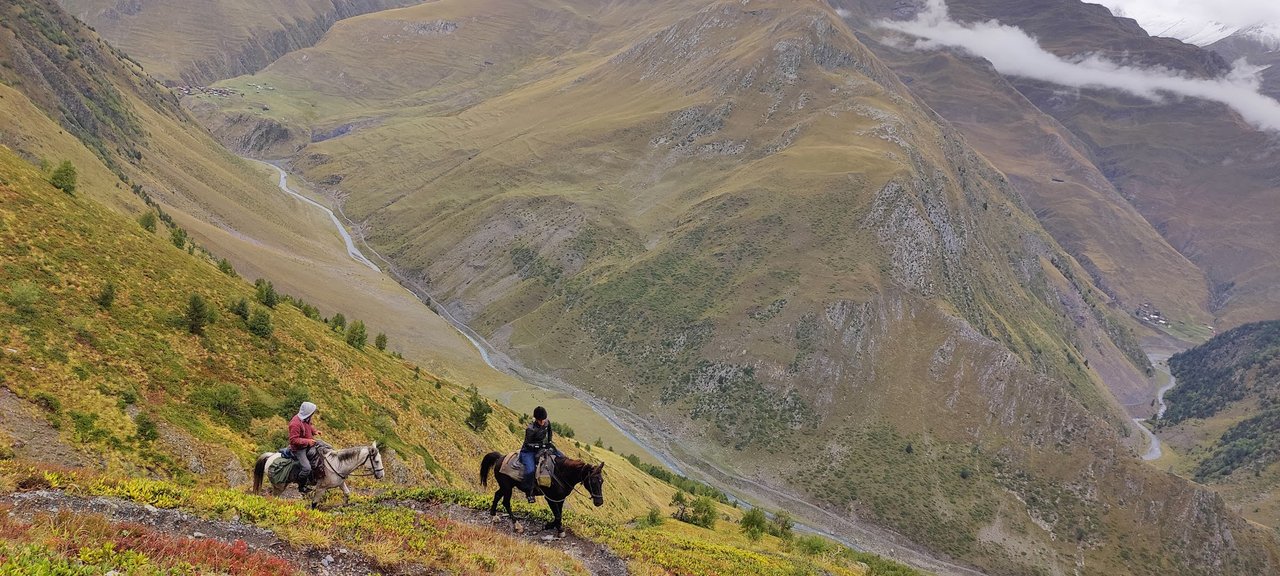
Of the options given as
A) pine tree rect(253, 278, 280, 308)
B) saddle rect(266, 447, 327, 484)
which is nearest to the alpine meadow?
saddle rect(266, 447, 327, 484)

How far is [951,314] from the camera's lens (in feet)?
413

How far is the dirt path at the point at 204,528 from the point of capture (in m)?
13.0

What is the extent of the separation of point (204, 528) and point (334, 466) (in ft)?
14.4

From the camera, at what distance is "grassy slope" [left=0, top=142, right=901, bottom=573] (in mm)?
17969

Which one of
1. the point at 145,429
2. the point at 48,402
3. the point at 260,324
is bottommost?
the point at 145,429

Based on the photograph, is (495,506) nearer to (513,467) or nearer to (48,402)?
(513,467)

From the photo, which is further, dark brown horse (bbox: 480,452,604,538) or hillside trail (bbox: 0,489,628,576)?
dark brown horse (bbox: 480,452,604,538)

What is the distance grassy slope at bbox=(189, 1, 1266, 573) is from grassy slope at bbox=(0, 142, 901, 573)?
80120 millimetres

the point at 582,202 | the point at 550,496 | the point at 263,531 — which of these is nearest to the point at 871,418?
the point at 582,202

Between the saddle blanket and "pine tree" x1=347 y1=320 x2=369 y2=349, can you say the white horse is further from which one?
"pine tree" x1=347 y1=320 x2=369 y2=349

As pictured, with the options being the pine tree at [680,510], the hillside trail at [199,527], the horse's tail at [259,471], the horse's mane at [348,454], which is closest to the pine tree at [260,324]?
the horse's tail at [259,471]

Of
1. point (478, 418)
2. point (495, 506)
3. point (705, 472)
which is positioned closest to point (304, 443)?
point (495, 506)

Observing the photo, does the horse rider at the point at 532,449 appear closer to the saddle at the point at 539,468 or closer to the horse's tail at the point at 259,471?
the saddle at the point at 539,468

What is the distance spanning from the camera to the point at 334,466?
18.4m
